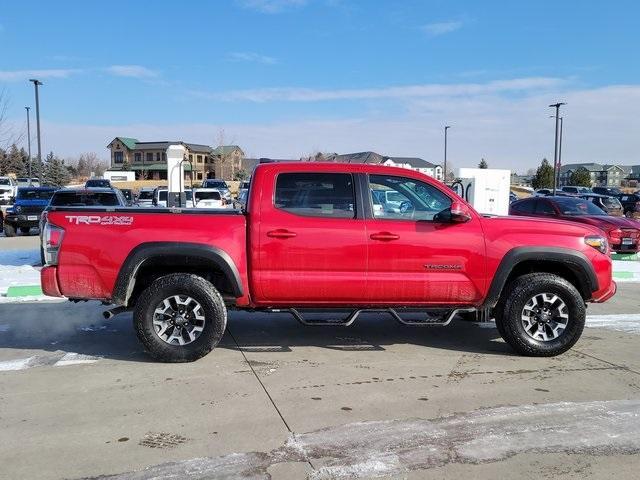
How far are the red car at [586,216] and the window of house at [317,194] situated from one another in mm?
9395

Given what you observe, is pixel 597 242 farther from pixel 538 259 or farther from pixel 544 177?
pixel 544 177

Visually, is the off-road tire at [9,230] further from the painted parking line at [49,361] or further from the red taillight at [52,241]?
the red taillight at [52,241]

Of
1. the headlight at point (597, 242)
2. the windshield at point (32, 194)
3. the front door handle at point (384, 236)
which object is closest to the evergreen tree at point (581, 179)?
the windshield at point (32, 194)

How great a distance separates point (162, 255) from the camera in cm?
533

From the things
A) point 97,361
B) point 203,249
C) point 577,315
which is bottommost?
point 97,361

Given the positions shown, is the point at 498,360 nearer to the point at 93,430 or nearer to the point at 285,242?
the point at 285,242

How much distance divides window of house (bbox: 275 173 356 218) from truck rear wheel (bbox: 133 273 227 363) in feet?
3.66

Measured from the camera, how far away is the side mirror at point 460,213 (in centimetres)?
546

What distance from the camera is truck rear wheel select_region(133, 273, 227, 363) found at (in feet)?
17.7

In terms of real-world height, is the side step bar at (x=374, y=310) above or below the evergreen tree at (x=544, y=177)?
below

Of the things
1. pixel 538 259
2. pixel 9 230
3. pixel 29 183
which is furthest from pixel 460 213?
pixel 29 183

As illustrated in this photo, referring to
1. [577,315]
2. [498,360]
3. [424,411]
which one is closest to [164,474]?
[424,411]

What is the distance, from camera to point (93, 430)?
4062mm

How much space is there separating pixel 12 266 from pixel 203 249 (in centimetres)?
792
